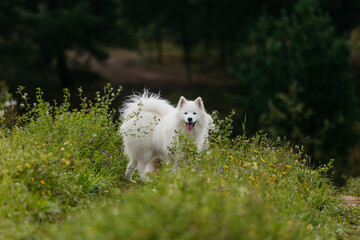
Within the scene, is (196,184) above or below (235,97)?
below

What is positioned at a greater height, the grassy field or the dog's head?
the dog's head

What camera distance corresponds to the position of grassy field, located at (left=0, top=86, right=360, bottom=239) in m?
3.58

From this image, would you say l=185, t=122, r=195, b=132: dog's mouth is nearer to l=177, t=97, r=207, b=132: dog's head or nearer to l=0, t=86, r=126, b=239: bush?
l=177, t=97, r=207, b=132: dog's head

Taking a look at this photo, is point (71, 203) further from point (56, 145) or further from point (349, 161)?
point (349, 161)

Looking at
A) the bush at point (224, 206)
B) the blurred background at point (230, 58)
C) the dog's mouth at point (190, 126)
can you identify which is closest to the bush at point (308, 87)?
the blurred background at point (230, 58)

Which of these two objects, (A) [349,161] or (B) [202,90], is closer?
(A) [349,161]

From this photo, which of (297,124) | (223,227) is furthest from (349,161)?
(223,227)

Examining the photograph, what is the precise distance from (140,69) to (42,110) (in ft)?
109

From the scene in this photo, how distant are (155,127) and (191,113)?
75 centimetres

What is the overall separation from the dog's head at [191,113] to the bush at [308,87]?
1058cm

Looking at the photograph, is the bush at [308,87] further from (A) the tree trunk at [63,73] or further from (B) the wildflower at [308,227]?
(A) the tree trunk at [63,73]

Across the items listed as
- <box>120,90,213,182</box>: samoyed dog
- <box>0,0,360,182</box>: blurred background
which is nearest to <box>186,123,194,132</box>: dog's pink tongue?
<box>120,90,213,182</box>: samoyed dog

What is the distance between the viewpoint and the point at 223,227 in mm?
3541

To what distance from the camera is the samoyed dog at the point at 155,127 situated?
710cm
